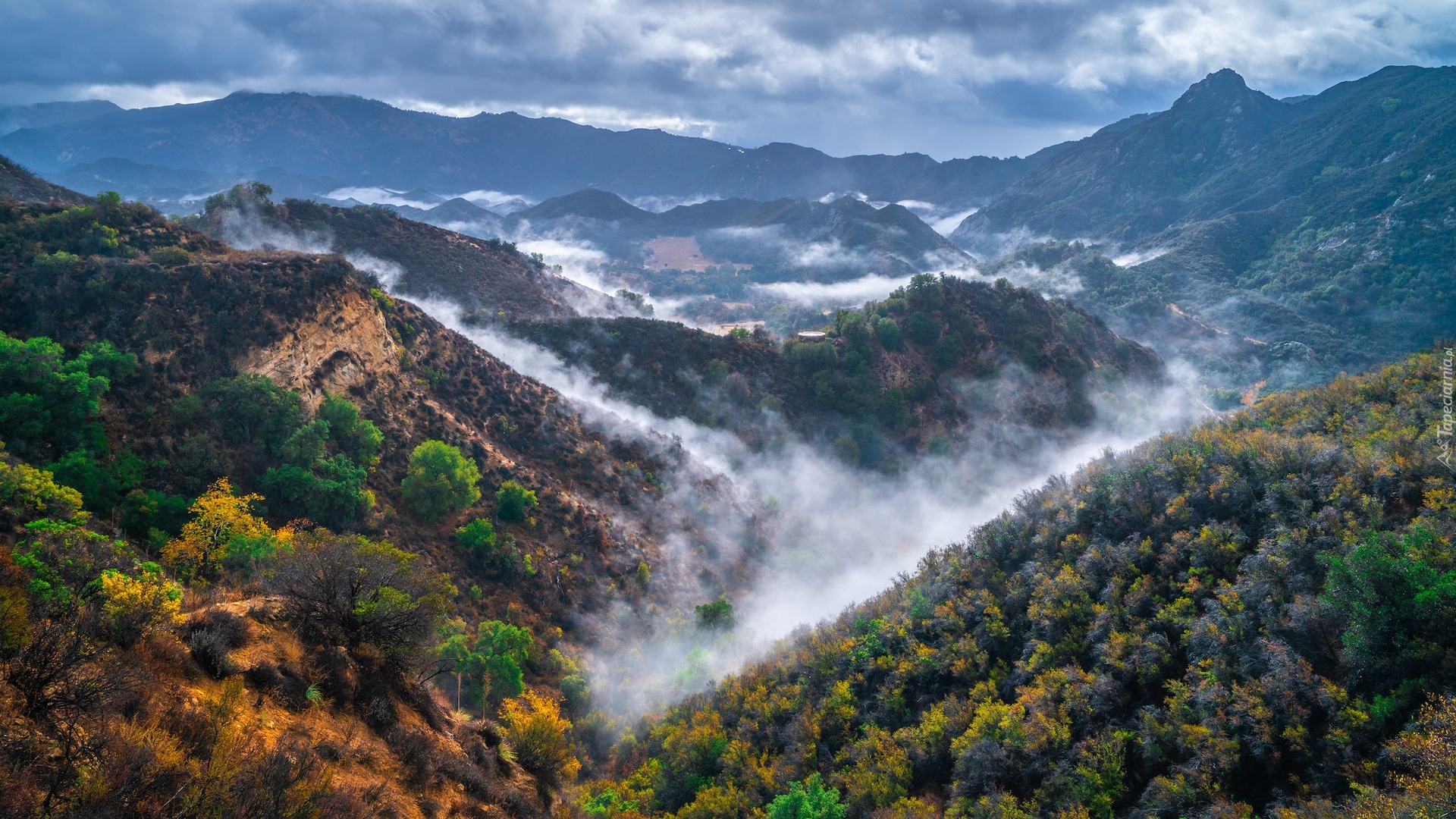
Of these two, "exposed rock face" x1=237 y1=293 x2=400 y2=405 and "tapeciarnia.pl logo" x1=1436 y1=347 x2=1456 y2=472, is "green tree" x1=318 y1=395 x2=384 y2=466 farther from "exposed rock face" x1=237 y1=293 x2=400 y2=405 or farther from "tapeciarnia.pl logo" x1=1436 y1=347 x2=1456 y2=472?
"tapeciarnia.pl logo" x1=1436 y1=347 x2=1456 y2=472

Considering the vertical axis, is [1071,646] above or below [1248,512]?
below

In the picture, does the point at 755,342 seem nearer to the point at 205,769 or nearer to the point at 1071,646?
the point at 1071,646

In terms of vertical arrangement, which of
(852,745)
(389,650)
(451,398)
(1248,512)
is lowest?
(852,745)

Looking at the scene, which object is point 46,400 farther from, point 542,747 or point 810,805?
point 810,805

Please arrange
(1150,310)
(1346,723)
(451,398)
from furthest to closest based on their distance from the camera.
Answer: (1150,310)
(451,398)
(1346,723)

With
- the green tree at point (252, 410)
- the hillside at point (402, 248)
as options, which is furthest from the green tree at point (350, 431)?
the hillside at point (402, 248)

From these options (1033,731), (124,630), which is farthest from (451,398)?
(1033,731)

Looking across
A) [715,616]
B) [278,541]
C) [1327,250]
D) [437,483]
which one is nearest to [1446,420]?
[715,616]
